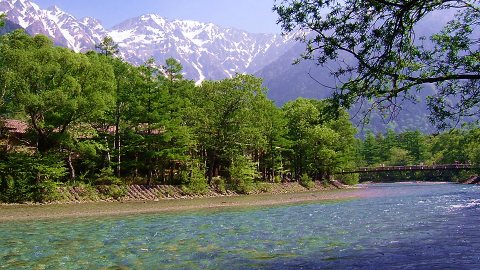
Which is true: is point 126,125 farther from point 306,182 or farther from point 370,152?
point 370,152

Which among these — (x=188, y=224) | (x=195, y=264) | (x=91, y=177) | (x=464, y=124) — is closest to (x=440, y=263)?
(x=464, y=124)

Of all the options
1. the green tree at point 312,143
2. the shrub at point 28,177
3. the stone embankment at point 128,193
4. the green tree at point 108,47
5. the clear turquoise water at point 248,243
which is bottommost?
the clear turquoise water at point 248,243

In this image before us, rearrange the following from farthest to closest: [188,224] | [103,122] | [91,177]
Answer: [103,122] < [91,177] < [188,224]

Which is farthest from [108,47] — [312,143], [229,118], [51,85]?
[312,143]

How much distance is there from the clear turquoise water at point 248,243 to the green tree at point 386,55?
400 centimetres

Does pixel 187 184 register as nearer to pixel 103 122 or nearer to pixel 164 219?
pixel 103 122

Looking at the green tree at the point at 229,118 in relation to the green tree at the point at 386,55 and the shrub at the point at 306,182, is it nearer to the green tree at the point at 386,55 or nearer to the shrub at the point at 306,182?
the shrub at the point at 306,182

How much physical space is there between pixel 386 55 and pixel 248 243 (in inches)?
314

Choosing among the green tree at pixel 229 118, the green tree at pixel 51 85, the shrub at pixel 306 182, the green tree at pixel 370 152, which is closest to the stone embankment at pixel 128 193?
the green tree at pixel 51 85

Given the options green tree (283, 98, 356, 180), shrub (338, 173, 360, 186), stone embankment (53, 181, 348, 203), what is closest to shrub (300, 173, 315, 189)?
green tree (283, 98, 356, 180)

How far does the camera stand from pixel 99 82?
109 feet

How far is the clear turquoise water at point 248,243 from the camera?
34.6 ft

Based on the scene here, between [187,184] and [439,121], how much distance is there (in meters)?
34.7

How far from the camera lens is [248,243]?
45.3 feet
